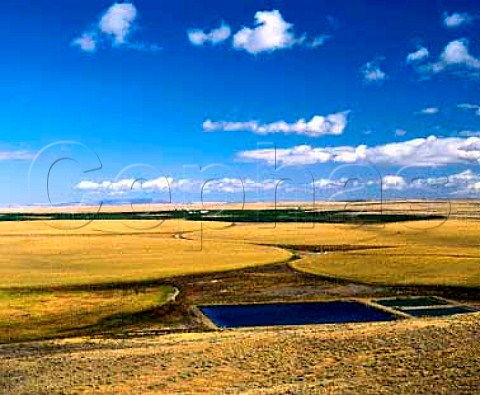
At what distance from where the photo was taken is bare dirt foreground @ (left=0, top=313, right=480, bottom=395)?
71.9ft

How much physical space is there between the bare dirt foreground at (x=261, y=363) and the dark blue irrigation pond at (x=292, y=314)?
12.5 ft

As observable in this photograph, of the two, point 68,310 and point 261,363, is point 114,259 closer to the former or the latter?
point 68,310

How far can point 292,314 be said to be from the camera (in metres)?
37.2

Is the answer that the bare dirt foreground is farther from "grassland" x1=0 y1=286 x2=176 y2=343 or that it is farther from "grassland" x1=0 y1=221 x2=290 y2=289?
"grassland" x1=0 y1=221 x2=290 y2=289

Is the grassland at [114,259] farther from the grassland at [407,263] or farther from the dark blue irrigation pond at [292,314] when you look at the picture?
the dark blue irrigation pond at [292,314]

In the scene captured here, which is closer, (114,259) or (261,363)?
(261,363)

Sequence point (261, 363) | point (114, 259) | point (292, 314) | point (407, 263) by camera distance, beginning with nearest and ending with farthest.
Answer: point (261, 363) → point (292, 314) → point (407, 263) → point (114, 259)

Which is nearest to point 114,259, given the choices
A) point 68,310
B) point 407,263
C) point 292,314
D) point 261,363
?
point 68,310

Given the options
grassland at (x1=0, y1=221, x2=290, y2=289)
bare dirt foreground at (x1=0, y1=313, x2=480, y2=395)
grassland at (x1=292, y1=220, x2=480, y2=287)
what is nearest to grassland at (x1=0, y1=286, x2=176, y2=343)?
bare dirt foreground at (x1=0, y1=313, x2=480, y2=395)

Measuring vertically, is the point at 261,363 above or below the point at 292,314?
above

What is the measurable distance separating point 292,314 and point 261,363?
12.7 m

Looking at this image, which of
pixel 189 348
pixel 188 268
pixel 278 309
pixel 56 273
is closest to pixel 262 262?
pixel 188 268

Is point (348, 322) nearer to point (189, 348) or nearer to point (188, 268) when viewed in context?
point (189, 348)

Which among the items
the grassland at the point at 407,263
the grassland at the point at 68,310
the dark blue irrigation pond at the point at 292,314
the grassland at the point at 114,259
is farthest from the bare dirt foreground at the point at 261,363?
the grassland at the point at 114,259
